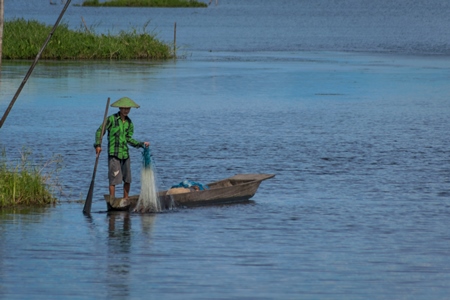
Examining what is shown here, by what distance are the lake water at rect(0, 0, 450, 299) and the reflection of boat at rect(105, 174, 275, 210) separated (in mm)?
200

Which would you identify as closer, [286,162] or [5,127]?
[286,162]

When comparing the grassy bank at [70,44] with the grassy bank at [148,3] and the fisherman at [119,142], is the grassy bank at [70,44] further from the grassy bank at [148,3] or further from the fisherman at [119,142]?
the grassy bank at [148,3]

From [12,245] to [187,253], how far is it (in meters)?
2.10

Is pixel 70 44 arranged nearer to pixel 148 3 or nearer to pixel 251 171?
pixel 251 171

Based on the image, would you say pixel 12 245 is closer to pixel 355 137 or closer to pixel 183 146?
pixel 183 146

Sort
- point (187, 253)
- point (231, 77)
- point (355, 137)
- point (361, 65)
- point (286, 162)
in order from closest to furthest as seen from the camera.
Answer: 1. point (187, 253)
2. point (286, 162)
3. point (355, 137)
4. point (231, 77)
5. point (361, 65)

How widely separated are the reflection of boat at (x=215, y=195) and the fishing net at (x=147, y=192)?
0.33 ft

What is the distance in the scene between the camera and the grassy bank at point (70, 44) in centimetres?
4456

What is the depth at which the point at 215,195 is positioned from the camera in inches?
631

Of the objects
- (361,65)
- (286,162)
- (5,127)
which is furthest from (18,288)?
(361,65)

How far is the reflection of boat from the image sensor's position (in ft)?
51.0

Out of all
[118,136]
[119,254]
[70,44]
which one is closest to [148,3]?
[70,44]

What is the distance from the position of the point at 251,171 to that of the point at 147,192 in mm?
5077

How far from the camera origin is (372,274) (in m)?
11.7
